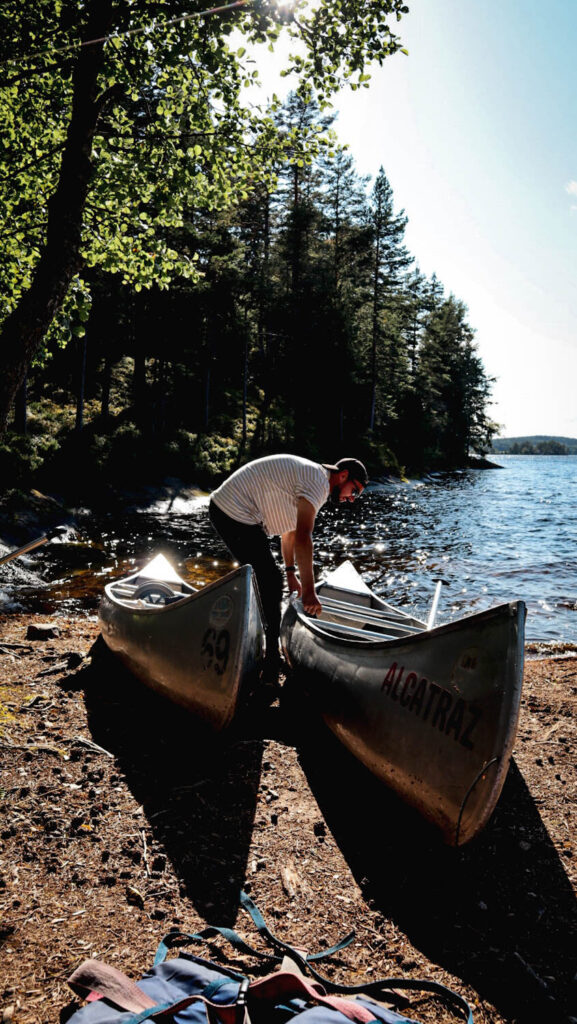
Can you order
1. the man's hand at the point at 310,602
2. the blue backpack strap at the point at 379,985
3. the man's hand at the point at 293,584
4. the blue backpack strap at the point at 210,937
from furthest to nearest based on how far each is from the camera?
the man's hand at the point at 293,584 → the man's hand at the point at 310,602 → the blue backpack strap at the point at 210,937 → the blue backpack strap at the point at 379,985

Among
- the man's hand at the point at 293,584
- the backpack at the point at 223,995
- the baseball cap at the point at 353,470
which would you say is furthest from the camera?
the man's hand at the point at 293,584

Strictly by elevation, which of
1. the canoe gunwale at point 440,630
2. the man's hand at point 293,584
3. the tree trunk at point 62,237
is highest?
the tree trunk at point 62,237

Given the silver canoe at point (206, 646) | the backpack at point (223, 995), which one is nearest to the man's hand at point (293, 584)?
the silver canoe at point (206, 646)

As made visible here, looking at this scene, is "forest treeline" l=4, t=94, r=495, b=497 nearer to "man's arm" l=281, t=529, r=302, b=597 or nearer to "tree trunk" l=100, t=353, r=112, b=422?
"tree trunk" l=100, t=353, r=112, b=422

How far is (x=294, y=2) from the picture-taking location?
5.12m

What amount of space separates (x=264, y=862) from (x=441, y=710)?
52.3 inches

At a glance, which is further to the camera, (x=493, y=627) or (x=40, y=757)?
(x=40, y=757)

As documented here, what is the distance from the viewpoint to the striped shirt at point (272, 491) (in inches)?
202

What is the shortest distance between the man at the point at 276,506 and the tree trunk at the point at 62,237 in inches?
79.8

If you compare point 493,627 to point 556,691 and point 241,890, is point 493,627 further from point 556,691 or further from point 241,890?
point 556,691

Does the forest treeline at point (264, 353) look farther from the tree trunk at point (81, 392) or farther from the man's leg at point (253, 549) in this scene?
the man's leg at point (253, 549)

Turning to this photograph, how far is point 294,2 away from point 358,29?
2.09 ft

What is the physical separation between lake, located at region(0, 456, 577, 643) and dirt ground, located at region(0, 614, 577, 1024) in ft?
18.3

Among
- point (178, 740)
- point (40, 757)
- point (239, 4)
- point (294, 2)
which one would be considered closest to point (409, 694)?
point (178, 740)
